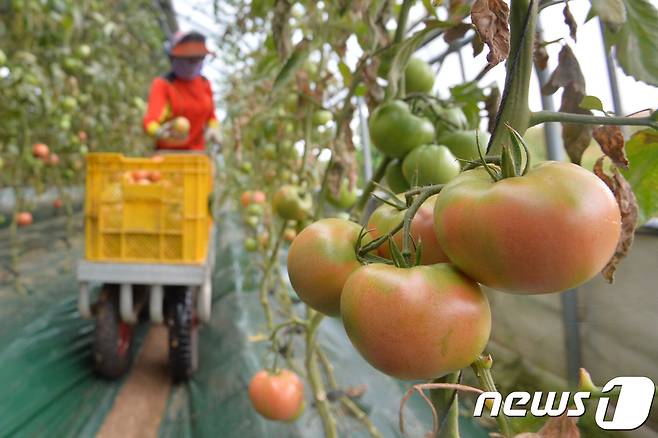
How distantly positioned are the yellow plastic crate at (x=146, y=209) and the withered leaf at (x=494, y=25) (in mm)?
1654

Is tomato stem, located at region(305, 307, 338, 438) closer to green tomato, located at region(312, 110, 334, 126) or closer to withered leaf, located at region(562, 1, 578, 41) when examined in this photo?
withered leaf, located at region(562, 1, 578, 41)

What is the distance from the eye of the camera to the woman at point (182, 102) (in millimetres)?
2227

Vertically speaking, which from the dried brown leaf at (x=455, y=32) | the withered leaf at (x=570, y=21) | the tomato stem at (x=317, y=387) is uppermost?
the dried brown leaf at (x=455, y=32)

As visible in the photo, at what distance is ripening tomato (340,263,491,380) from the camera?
0.28m

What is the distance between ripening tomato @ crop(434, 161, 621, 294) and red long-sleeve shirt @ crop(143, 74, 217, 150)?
223 centimetres

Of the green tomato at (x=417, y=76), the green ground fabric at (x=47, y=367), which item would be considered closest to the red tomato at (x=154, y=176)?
the green ground fabric at (x=47, y=367)

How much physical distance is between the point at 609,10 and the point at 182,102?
2.31m

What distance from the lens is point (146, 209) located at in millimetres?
1878

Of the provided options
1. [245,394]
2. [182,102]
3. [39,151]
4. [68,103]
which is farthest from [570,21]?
[39,151]

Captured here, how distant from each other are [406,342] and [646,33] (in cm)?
36

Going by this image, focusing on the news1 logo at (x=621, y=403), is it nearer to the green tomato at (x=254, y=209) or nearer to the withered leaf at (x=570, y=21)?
the withered leaf at (x=570, y=21)

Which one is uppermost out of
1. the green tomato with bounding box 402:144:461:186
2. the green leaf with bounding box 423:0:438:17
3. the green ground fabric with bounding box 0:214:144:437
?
the green leaf with bounding box 423:0:438:17

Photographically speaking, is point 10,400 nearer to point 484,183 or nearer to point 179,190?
point 179,190

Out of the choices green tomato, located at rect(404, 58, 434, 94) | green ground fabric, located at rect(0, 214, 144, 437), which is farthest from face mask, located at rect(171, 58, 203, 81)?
green tomato, located at rect(404, 58, 434, 94)
